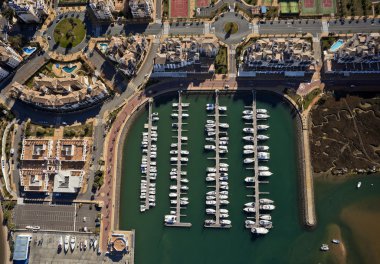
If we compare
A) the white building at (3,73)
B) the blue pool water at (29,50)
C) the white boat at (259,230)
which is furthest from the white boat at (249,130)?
the white building at (3,73)

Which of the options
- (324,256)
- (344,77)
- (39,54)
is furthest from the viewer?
(39,54)

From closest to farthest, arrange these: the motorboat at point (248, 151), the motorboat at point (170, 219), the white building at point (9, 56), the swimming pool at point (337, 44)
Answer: the motorboat at point (170, 219), the motorboat at point (248, 151), the swimming pool at point (337, 44), the white building at point (9, 56)

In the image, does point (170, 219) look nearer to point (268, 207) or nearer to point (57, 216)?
point (268, 207)

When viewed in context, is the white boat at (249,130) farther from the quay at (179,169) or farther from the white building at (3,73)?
the white building at (3,73)

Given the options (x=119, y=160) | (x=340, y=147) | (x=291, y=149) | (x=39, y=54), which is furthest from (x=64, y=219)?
(x=340, y=147)

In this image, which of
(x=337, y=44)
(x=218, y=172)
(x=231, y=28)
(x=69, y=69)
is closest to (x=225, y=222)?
(x=218, y=172)

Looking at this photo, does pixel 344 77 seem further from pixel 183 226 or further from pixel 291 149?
pixel 183 226

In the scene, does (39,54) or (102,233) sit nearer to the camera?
(102,233)

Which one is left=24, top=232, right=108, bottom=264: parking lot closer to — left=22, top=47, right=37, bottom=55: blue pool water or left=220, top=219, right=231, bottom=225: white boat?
left=220, top=219, right=231, bottom=225: white boat
